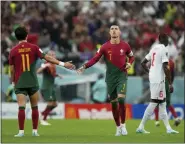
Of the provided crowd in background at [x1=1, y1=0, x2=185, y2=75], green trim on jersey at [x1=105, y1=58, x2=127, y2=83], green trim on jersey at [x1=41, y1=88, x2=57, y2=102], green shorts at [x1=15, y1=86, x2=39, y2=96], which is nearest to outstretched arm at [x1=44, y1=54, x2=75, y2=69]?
green shorts at [x1=15, y1=86, x2=39, y2=96]

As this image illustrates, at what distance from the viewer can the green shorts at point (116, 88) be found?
15328 mm

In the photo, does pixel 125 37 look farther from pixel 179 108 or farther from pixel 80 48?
pixel 179 108

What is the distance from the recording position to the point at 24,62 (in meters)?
14.5

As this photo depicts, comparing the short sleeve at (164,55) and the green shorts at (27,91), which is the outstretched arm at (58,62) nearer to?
the green shorts at (27,91)

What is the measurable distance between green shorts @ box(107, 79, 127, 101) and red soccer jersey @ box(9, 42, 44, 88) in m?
1.91

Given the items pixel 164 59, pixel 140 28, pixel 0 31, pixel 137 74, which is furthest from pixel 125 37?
pixel 164 59

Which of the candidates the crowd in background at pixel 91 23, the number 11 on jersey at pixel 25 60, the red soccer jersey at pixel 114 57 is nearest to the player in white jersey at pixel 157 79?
the red soccer jersey at pixel 114 57

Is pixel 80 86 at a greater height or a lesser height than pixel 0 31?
lesser

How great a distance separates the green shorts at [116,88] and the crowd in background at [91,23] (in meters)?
10.4

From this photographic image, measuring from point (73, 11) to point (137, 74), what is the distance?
490 cm

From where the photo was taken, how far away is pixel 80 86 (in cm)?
2514

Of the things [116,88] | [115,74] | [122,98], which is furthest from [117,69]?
[122,98]

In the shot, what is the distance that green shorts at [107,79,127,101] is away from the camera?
15.3 meters

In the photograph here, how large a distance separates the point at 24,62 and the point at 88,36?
13.9 m
